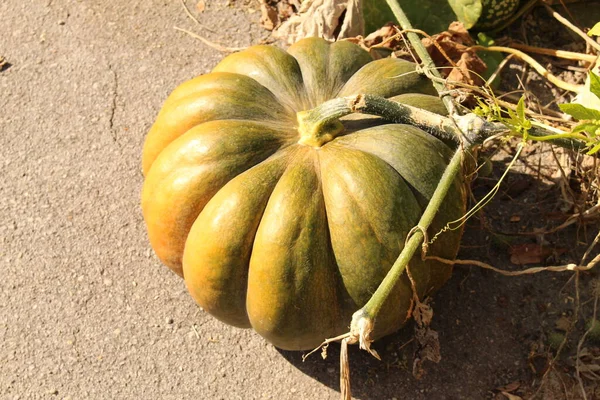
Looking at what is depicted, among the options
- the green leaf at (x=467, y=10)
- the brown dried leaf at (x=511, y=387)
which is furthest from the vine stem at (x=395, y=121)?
the green leaf at (x=467, y=10)

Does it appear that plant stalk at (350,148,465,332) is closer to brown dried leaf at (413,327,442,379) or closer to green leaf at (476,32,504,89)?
brown dried leaf at (413,327,442,379)

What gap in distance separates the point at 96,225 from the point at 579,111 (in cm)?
254

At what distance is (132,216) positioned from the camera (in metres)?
3.87

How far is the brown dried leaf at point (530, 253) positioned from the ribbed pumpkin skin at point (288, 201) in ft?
2.29

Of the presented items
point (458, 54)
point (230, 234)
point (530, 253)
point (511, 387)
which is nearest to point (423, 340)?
point (511, 387)

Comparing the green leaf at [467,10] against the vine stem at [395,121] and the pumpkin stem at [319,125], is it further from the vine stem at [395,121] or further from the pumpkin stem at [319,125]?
the pumpkin stem at [319,125]

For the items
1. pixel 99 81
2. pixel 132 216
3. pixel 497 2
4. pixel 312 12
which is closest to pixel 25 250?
pixel 132 216

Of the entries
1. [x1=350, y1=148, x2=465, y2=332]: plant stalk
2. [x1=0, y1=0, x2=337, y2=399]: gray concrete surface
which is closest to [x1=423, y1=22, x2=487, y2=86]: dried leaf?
[x1=350, y1=148, x2=465, y2=332]: plant stalk

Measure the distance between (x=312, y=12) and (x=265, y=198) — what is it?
68.7 inches

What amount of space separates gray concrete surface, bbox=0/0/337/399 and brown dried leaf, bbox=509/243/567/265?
46.5 inches

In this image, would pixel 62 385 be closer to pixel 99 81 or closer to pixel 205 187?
pixel 205 187

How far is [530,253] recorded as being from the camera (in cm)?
366

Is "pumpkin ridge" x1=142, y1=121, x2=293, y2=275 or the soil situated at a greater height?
"pumpkin ridge" x1=142, y1=121, x2=293, y2=275

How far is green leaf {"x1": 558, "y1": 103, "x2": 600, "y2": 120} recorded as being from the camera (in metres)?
2.32
